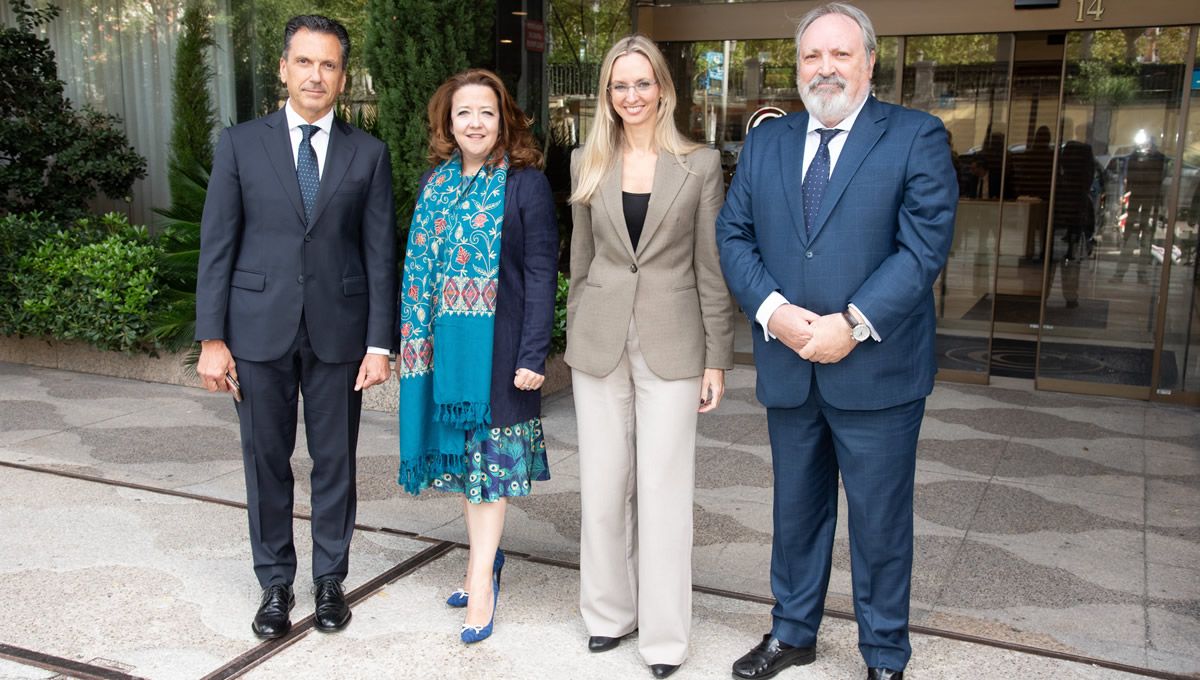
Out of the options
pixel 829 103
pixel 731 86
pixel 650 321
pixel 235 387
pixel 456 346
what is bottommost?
pixel 235 387

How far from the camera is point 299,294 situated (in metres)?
3.49

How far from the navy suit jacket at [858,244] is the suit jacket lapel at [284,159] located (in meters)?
1.35

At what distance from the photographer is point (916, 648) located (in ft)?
11.4

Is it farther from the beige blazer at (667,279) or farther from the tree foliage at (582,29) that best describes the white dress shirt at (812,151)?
the tree foliage at (582,29)

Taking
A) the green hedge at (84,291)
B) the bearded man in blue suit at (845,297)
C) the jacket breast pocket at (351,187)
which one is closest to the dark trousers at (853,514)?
the bearded man in blue suit at (845,297)

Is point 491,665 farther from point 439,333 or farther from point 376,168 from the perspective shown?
point 376,168

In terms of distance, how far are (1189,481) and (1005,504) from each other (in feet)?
3.80

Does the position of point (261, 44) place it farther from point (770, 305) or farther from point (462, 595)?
point (770, 305)

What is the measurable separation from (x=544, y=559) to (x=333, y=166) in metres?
1.72

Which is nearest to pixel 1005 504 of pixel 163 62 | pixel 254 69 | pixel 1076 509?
pixel 1076 509

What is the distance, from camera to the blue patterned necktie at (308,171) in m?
3.51

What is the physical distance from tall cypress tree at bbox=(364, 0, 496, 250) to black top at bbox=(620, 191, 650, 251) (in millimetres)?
3618

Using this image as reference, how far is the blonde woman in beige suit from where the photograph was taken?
127 inches

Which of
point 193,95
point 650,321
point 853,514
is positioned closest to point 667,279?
point 650,321
